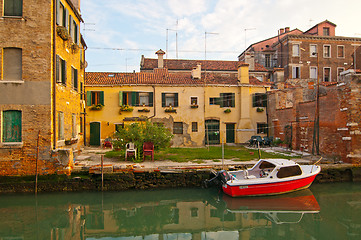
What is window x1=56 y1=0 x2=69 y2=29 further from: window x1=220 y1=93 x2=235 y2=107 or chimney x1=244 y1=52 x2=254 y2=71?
chimney x1=244 y1=52 x2=254 y2=71

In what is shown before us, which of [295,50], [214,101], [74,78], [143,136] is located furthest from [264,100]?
[74,78]

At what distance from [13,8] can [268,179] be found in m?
12.2

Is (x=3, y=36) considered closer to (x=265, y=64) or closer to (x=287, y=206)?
(x=287, y=206)

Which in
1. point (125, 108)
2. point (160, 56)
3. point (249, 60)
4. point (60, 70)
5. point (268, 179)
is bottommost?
point (268, 179)

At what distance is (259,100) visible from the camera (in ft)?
72.8

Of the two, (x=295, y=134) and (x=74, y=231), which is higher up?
(x=295, y=134)

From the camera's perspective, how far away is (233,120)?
2192 centimetres

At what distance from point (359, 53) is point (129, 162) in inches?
587

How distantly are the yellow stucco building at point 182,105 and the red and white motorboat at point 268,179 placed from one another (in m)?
9.68

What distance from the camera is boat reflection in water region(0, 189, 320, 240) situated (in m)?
8.09

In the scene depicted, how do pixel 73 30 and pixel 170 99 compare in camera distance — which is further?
pixel 170 99

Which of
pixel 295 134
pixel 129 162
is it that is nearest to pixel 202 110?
pixel 295 134

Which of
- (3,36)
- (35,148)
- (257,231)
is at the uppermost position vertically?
(3,36)

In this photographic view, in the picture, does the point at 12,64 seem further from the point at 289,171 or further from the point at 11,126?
the point at 289,171
